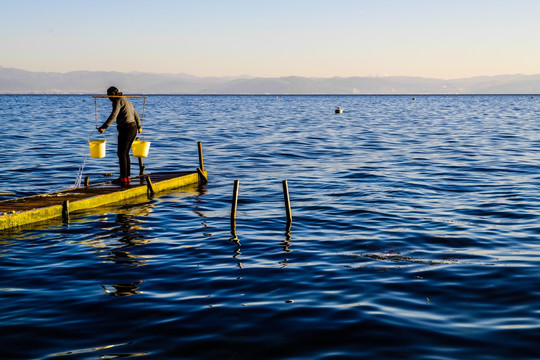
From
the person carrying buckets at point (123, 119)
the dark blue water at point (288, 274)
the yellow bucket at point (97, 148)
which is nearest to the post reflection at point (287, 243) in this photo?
the dark blue water at point (288, 274)

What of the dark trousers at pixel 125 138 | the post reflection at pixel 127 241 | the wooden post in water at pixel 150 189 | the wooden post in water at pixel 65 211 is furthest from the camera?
the wooden post in water at pixel 150 189

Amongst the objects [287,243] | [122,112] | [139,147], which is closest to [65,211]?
[122,112]

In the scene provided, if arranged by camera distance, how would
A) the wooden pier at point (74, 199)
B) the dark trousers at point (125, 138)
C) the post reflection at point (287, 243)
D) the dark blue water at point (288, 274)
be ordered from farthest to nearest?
the dark trousers at point (125, 138) < the wooden pier at point (74, 199) < the post reflection at point (287, 243) < the dark blue water at point (288, 274)

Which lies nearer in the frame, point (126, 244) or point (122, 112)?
point (126, 244)

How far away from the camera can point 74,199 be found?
48.3 feet

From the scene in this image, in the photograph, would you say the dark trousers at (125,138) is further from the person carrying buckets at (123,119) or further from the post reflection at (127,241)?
the post reflection at (127,241)

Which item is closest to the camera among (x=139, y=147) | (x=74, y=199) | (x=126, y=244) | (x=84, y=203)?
(x=126, y=244)

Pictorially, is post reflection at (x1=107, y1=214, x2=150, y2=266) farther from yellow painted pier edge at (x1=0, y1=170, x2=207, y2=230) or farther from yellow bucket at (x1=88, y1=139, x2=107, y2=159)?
yellow bucket at (x1=88, y1=139, x2=107, y2=159)

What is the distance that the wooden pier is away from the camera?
1300cm

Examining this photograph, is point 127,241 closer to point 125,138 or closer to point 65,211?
point 65,211

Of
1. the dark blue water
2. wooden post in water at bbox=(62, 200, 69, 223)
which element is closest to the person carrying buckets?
the dark blue water

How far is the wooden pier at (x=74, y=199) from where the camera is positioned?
13.0 meters

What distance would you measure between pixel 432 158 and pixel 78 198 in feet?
57.3

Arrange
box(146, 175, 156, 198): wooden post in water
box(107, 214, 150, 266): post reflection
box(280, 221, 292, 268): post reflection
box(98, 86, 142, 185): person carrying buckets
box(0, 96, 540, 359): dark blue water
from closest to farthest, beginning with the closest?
1. box(0, 96, 540, 359): dark blue water
2. box(280, 221, 292, 268): post reflection
3. box(107, 214, 150, 266): post reflection
4. box(98, 86, 142, 185): person carrying buckets
5. box(146, 175, 156, 198): wooden post in water
